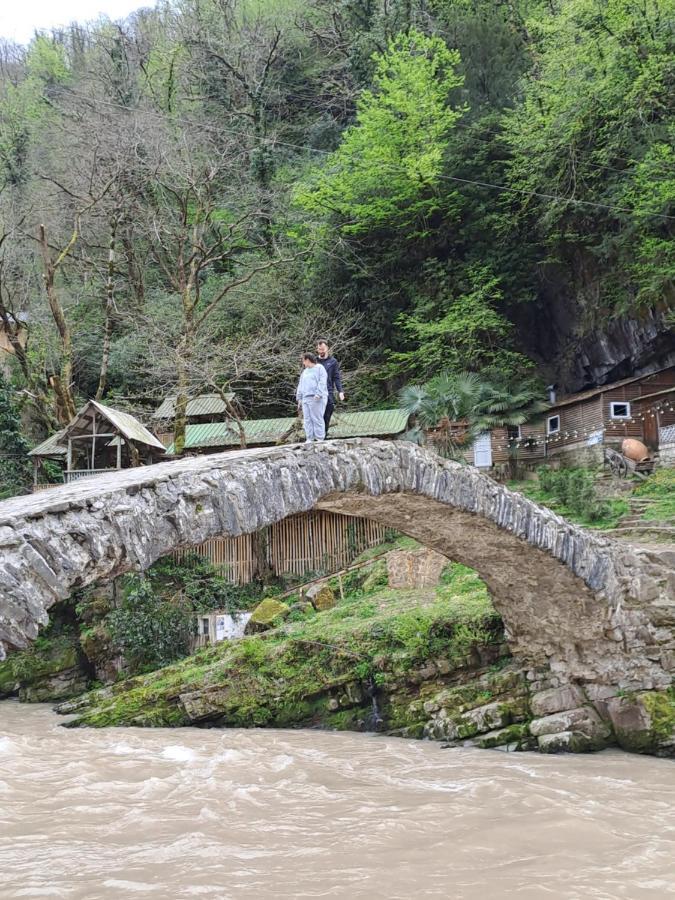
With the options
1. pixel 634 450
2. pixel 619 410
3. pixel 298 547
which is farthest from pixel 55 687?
pixel 619 410

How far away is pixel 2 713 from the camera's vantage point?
14570 mm

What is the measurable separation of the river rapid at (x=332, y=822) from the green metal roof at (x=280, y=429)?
35.7 ft

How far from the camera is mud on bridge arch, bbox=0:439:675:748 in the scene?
4527mm

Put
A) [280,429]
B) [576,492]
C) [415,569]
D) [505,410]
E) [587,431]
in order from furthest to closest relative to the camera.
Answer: [587,431] < [280,429] < [505,410] < [576,492] < [415,569]

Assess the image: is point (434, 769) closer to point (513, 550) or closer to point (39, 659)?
point (513, 550)

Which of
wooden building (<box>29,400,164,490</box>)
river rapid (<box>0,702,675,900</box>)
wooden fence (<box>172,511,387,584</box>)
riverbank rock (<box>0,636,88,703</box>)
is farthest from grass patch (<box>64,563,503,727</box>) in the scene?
wooden building (<box>29,400,164,490</box>)

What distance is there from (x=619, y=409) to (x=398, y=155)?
35.0 feet

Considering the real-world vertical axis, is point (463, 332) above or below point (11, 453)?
above

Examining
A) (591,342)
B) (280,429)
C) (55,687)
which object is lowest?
(55,687)

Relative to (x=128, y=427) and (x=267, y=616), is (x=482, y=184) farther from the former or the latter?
(x=267, y=616)

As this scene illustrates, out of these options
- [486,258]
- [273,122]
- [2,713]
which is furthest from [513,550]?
[273,122]

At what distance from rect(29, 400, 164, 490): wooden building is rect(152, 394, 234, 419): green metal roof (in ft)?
5.94

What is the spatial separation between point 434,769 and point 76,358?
857 inches

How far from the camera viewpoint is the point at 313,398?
8.12m
